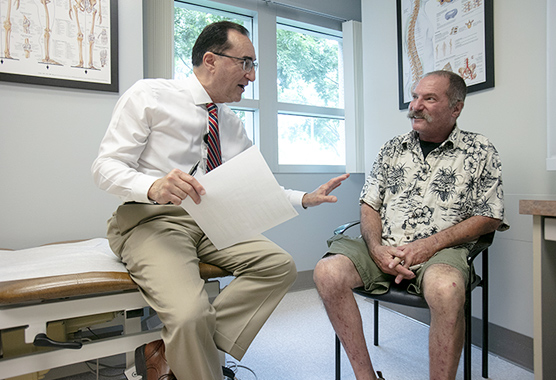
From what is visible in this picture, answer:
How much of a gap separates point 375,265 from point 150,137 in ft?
3.49

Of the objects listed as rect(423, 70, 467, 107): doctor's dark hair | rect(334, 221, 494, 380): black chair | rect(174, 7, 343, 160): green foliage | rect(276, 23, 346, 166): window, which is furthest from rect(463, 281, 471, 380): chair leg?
rect(174, 7, 343, 160): green foliage

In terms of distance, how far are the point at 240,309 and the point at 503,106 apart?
1.64m

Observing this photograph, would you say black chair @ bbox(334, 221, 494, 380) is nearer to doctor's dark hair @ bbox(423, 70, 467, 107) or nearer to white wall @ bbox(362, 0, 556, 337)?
white wall @ bbox(362, 0, 556, 337)

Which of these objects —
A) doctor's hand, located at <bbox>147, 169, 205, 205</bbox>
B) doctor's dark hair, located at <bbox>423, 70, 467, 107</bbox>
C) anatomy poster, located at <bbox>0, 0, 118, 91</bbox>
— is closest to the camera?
doctor's hand, located at <bbox>147, 169, 205, 205</bbox>

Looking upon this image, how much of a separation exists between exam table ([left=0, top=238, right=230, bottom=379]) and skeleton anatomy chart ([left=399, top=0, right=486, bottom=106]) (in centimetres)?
171

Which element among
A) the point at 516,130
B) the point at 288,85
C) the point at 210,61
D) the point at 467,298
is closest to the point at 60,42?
the point at 210,61

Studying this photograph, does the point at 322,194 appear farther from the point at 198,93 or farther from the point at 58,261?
the point at 58,261

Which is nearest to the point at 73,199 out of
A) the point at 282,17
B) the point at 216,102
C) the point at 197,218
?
the point at 216,102

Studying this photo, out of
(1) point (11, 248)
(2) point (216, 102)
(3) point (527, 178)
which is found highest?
(2) point (216, 102)

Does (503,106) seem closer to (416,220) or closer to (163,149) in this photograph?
(416,220)

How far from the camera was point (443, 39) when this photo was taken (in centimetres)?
209

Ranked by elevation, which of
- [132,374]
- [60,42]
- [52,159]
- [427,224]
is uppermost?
[60,42]

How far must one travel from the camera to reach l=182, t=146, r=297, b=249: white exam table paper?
3.49 feet

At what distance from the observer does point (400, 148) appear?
175 cm
